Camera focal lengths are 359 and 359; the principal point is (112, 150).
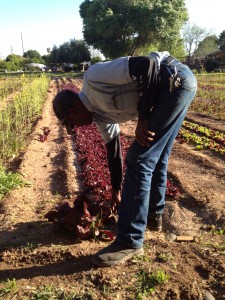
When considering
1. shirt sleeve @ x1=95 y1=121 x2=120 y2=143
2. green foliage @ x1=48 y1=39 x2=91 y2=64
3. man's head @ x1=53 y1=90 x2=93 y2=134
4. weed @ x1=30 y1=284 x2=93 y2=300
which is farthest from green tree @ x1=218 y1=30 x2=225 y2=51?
weed @ x1=30 y1=284 x2=93 y2=300

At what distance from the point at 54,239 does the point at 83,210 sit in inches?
15.0

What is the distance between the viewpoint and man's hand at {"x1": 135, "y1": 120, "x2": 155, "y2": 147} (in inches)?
107

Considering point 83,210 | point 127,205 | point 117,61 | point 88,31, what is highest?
point 88,31

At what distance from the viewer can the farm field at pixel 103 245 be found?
258cm

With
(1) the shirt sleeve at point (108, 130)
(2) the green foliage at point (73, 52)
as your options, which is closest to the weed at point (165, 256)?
(1) the shirt sleeve at point (108, 130)

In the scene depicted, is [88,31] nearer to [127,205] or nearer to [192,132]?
[192,132]

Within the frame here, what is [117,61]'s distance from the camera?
2.68 meters

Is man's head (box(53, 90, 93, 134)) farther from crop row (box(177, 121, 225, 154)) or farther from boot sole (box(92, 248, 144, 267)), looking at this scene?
crop row (box(177, 121, 225, 154))

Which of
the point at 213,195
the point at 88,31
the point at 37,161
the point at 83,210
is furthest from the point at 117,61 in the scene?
the point at 88,31

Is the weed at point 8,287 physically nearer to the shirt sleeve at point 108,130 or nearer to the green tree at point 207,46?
the shirt sleeve at point 108,130

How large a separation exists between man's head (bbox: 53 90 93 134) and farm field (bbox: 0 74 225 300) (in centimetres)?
114

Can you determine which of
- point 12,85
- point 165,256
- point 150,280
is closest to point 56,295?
point 150,280

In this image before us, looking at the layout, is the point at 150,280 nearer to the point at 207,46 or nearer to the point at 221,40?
the point at 221,40

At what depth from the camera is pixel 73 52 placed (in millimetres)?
57562
